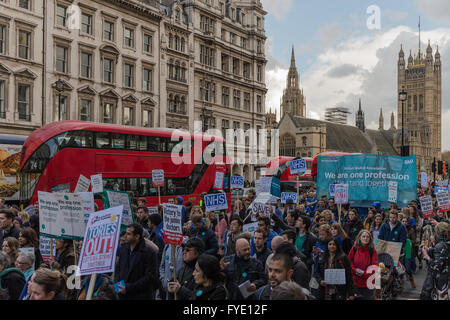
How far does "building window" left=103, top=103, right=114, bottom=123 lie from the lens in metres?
35.0

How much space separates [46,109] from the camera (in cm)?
3084


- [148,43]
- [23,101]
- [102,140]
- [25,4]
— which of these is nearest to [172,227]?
[102,140]

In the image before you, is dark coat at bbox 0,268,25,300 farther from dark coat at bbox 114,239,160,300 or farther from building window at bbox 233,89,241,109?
building window at bbox 233,89,241,109

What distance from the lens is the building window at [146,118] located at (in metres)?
38.4

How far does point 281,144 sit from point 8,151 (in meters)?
73.7

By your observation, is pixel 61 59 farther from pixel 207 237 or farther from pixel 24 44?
pixel 207 237

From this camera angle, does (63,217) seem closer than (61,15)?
Yes

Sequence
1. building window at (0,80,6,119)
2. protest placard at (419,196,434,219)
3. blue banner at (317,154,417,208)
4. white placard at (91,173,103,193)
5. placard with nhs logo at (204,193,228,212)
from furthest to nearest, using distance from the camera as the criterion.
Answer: building window at (0,80,6,119), blue banner at (317,154,417,208), white placard at (91,173,103,193), protest placard at (419,196,434,219), placard with nhs logo at (204,193,228,212)

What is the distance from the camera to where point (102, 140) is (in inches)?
808

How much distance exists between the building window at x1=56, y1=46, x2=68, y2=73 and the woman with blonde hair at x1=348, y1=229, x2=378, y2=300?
28669 mm

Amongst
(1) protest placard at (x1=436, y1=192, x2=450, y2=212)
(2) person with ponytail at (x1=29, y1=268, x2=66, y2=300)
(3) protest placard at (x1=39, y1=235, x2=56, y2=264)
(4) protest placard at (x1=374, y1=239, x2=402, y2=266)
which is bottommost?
(4) protest placard at (x1=374, y1=239, x2=402, y2=266)

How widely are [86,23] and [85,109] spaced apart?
6.05 metres

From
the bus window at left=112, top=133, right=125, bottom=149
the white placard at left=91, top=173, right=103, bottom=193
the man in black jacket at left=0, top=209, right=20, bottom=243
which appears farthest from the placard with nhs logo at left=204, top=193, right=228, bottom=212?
the bus window at left=112, top=133, right=125, bottom=149

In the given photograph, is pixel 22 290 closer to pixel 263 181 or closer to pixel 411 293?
pixel 411 293
